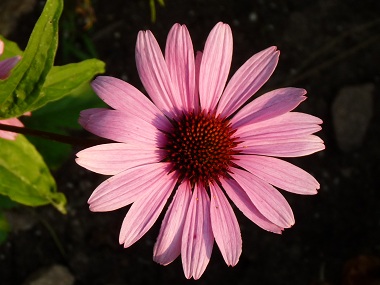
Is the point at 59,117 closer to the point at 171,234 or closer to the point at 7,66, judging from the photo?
the point at 7,66

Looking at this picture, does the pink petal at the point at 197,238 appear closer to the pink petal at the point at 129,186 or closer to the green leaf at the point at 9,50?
the pink petal at the point at 129,186

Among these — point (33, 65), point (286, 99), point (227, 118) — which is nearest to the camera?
point (33, 65)

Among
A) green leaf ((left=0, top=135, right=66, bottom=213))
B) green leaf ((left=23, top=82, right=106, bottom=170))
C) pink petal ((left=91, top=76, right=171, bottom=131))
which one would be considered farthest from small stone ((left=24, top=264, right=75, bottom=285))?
pink petal ((left=91, top=76, right=171, bottom=131))

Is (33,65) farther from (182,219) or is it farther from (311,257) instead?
(311,257)

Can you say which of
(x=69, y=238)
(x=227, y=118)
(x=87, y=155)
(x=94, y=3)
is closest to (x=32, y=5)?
(x=94, y=3)

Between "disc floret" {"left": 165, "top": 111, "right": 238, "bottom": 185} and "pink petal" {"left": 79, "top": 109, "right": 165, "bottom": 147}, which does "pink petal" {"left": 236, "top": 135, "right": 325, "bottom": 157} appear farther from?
"pink petal" {"left": 79, "top": 109, "right": 165, "bottom": 147}

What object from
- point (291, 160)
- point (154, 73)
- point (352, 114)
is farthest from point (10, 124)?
point (352, 114)

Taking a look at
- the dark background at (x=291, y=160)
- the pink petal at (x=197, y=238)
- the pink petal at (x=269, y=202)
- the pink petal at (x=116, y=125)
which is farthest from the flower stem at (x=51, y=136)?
the dark background at (x=291, y=160)
